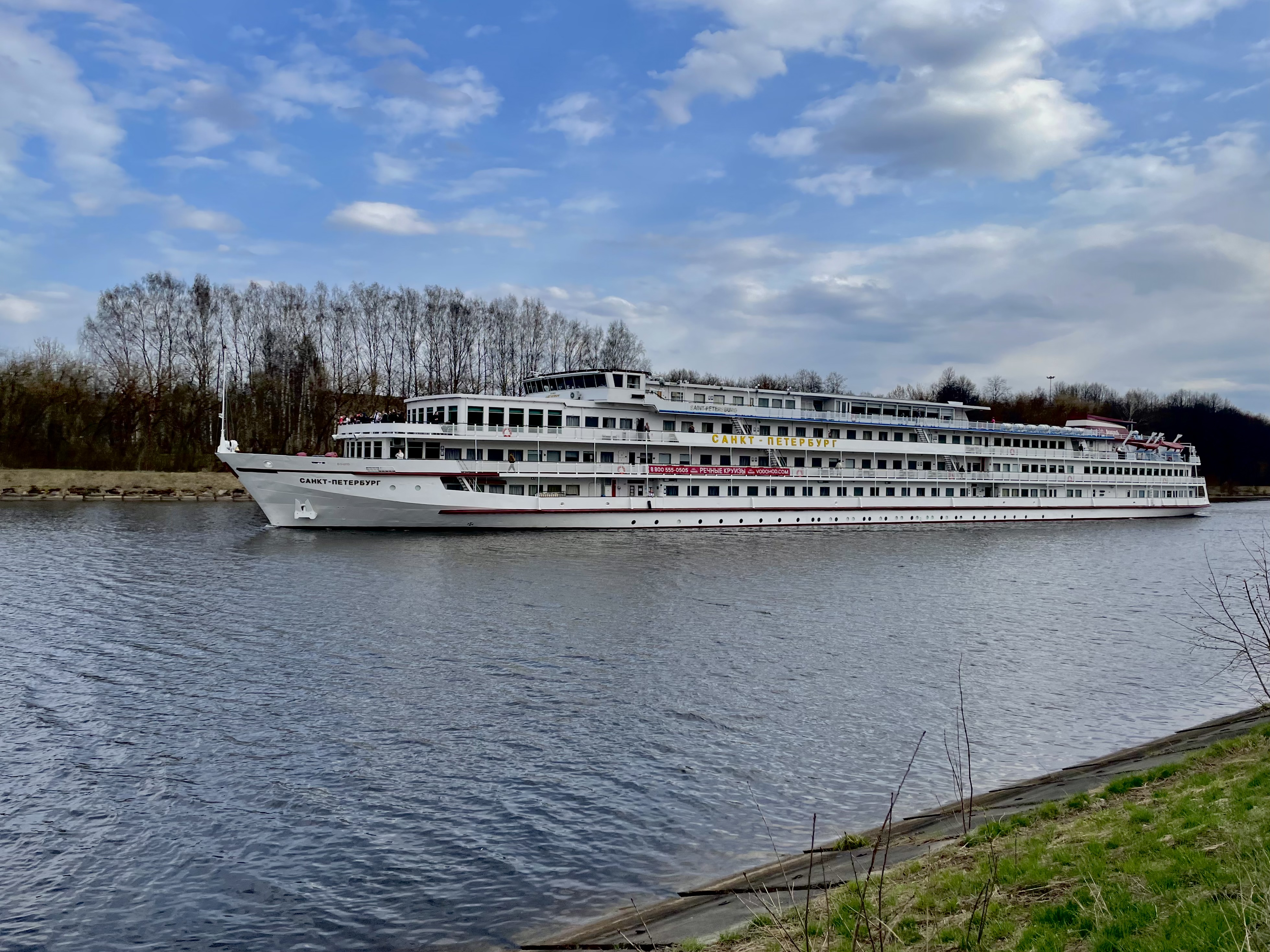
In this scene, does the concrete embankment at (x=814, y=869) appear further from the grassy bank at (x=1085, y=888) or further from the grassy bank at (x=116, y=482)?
the grassy bank at (x=116, y=482)

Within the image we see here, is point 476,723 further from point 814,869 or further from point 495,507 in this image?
point 495,507

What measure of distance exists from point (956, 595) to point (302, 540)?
31516mm

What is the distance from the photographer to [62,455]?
82.4 meters

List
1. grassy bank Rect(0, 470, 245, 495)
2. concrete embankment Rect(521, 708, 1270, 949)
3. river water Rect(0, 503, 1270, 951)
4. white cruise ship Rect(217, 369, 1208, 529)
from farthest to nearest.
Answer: grassy bank Rect(0, 470, 245, 495) → white cruise ship Rect(217, 369, 1208, 529) → river water Rect(0, 503, 1270, 951) → concrete embankment Rect(521, 708, 1270, 949)

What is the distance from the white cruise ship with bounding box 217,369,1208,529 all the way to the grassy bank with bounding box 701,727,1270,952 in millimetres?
41055

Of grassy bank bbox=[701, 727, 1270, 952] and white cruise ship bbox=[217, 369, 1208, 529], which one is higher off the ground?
white cruise ship bbox=[217, 369, 1208, 529]

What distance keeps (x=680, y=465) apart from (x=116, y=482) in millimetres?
54443

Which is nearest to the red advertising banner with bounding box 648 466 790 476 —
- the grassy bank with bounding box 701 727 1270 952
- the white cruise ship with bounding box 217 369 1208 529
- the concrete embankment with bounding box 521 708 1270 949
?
the white cruise ship with bounding box 217 369 1208 529

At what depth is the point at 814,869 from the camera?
37.6ft

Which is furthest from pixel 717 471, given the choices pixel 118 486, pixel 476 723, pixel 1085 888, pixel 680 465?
pixel 118 486

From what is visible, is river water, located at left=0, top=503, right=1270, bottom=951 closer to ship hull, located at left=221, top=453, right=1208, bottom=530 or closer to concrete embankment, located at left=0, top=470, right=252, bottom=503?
ship hull, located at left=221, top=453, right=1208, bottom=530

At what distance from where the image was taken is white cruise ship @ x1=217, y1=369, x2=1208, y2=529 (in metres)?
48.2

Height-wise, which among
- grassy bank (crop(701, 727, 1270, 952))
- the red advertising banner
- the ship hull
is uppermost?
the red advertising banner

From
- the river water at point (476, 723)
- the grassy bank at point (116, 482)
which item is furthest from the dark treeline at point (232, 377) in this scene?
the river water at point (476, 723)
